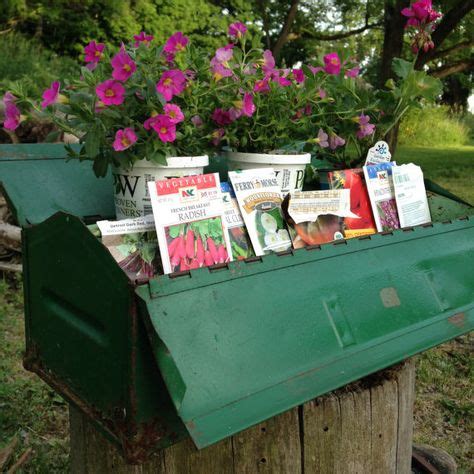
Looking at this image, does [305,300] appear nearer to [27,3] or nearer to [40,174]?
[40,174]

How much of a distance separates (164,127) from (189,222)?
221 mm

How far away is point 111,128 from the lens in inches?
54.4

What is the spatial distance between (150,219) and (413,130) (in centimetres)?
1410

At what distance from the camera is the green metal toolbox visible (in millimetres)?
1048

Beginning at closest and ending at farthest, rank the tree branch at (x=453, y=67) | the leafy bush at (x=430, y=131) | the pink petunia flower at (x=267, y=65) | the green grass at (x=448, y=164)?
1. the pink petunia flower at (x=267, y=65)
2. the tree branch at (x=453, y=67)
3. the green grass at (x=448, y=164)
4. the leafy bush at (x=430, y=131)

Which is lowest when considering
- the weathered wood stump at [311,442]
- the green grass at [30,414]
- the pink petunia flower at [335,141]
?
the green grass at [30,414]

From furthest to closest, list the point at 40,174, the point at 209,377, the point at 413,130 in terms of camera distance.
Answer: the point at 413,130 → the point at 40,174 → the point at 209,377

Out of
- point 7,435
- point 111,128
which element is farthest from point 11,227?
point 111,128

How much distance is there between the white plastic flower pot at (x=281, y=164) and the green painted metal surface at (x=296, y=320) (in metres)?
0.28

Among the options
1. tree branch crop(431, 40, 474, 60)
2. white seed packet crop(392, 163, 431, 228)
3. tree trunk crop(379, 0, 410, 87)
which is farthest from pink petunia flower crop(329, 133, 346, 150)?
tree branch crop(431, 40, 474, 60)

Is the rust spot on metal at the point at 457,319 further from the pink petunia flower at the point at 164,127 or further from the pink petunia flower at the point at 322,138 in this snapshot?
the pink petunia flower at the point at 164,127

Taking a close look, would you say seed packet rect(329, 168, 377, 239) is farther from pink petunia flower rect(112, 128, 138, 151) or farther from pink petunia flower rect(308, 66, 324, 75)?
pink petunia flower rect(112, 128, 138, 151)

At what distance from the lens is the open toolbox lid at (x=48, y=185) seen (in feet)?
4.94

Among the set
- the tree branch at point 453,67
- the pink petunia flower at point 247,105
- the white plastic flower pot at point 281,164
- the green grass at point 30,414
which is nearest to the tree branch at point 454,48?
the tree branch at point 453,67
